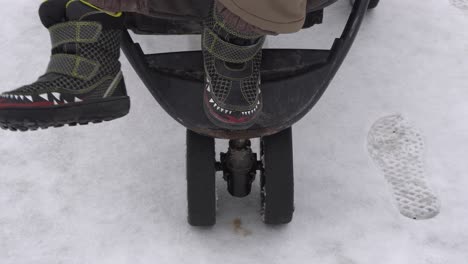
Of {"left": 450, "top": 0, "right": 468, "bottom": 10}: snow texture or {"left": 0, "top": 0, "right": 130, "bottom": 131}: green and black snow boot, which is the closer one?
{"left": 0, "top": 0, "right": 130, "bottom": 131}: green and black snow boot

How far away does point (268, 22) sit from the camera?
0.96 m

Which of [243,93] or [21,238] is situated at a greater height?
[243,93]

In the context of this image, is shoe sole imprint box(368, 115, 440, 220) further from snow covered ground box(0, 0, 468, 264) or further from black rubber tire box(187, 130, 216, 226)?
black rubber tire box(187, 130, 216, 226)

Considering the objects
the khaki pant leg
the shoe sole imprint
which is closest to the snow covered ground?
the shoe sole imprint

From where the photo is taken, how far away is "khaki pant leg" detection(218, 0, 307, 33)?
0.94 m

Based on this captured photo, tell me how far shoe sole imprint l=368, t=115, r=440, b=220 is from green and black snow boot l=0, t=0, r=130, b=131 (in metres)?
0.70

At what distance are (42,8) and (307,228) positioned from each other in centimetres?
73

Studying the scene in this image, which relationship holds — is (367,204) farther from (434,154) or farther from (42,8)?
(42,8)

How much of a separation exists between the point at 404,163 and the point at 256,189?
40 cm

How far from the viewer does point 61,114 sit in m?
1.09

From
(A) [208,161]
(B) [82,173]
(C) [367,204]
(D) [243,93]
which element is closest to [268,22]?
(D) [243,93]

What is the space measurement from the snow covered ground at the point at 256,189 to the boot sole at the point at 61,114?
1.07ft

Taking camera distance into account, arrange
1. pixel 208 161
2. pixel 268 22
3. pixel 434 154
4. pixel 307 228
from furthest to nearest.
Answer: pixel 434 154
pixel 307 228
pixel 208 161
pixel 268 22

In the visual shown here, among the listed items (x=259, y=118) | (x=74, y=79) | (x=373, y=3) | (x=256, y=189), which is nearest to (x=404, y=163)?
(x=256, y=189)
